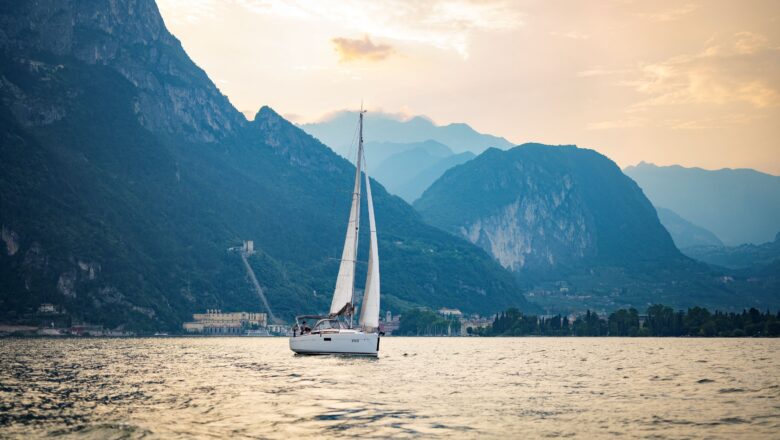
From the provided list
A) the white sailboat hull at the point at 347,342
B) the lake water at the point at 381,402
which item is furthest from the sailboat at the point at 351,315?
the lake water at the point at 381,402

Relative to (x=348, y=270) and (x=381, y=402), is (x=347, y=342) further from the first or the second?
(x=381, y=402)

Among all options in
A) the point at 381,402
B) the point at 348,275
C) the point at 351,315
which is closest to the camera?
the point at 381,402

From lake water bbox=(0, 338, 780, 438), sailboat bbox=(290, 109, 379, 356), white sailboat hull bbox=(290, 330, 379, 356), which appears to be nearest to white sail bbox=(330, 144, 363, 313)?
sailboat bbox=(290, 109, 379, 356)

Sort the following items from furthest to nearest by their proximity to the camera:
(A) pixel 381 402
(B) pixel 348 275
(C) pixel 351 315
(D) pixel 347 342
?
(C) pixel 351 315 → (B) pixel 348 275 → (D) pixel 347 342 → (A) pixel 381 402

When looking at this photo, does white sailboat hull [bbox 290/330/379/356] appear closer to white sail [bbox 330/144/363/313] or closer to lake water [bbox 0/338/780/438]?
white sail [bbox 330/144/363/313]

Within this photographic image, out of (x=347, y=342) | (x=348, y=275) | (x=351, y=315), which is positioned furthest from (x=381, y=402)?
(x=351, y=315)

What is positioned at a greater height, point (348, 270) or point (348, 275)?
point (348, 270)

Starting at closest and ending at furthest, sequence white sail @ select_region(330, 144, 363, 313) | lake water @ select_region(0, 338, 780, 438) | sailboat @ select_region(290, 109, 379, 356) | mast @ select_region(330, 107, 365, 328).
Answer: lake water @ select_region(0, 338, 780, 438), sailboat @ select_region(290, 109, 379, 356), mast @ select_region(330, 107, 365, 328), white sail @ select_region(330, 144, 363, 313)

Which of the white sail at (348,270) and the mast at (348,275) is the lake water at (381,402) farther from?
the white sail at (348,270)

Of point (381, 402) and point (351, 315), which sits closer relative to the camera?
point (381, 402)

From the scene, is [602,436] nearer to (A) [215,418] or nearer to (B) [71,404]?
(A) [215,418]

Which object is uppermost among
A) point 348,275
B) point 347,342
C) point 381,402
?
point 348,275

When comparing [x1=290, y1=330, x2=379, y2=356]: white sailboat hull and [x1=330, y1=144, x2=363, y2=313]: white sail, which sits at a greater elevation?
[x1=330, y1=144, x2=363, y2=313]: white sail

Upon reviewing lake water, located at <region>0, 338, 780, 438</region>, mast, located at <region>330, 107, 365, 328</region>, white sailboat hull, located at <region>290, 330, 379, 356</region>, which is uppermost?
mast, located at <region>330, 107, 365, 328</region>
